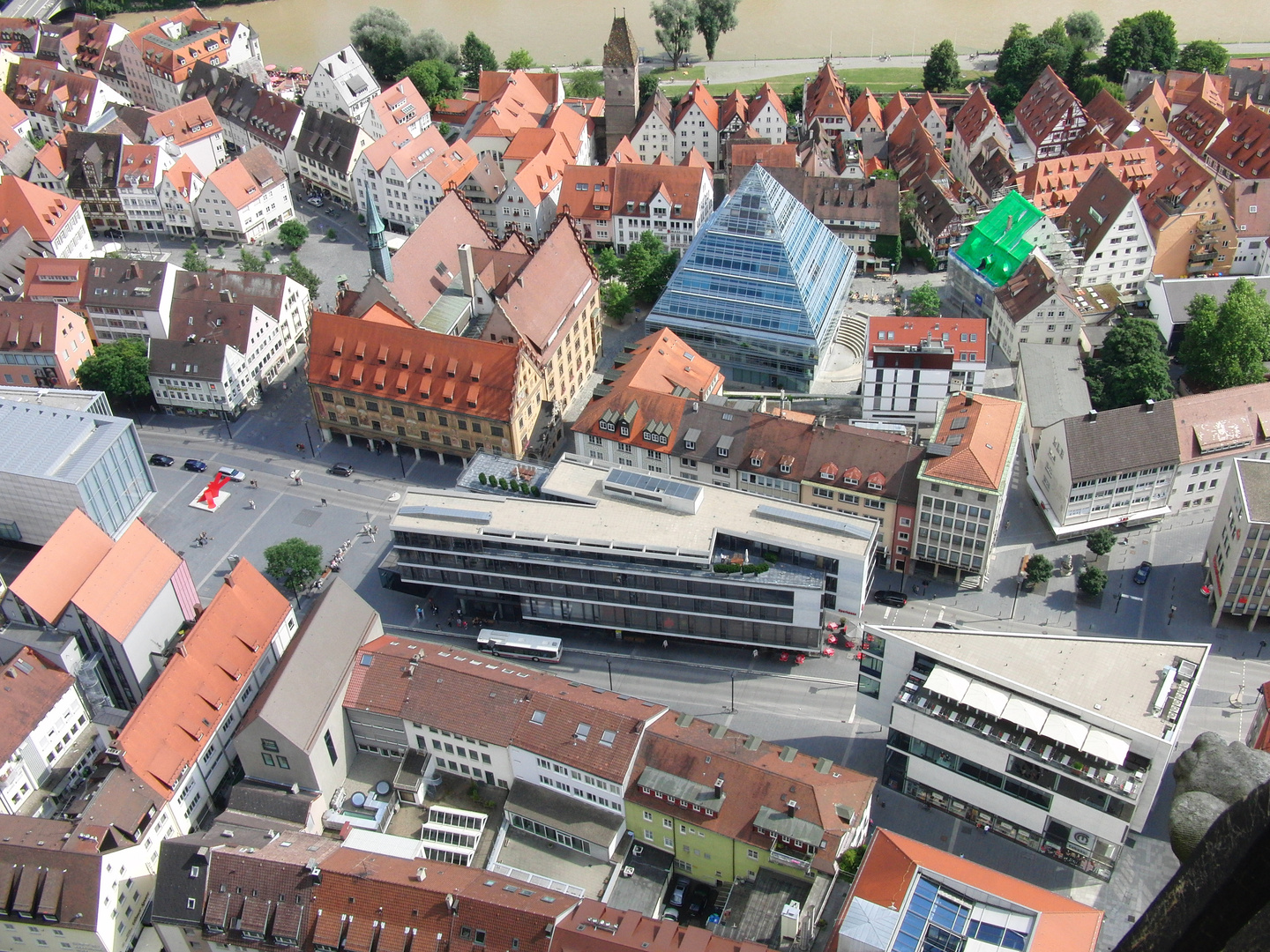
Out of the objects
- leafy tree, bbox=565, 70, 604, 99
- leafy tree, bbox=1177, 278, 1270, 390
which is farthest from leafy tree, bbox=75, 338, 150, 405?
leafy tree, bbox=1177, 278, 1270, 390

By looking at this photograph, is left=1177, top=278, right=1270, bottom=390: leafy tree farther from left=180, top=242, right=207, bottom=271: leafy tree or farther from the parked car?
left=180, top=242, right=207, bottom=271: leafy tree

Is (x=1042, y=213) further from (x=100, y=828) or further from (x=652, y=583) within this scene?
(x=100, y=828)

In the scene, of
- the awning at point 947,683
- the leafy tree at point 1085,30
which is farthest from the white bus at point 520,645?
the leafy tree at point 1085,30

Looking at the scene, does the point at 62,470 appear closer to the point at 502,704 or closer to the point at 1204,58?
the point at 502,704

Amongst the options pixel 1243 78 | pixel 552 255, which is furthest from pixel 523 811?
pixel 1243 78

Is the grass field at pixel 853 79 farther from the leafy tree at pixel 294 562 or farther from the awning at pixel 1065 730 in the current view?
the awning at pixel 1065 730
